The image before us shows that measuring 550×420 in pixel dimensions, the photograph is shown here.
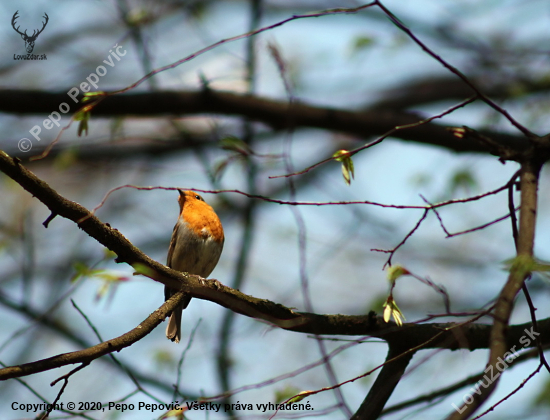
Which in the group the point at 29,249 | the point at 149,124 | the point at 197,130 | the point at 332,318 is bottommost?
the point at 332,318

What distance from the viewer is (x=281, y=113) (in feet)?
20.5

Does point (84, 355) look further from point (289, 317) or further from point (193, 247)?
point (193, 247)

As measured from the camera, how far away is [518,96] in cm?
712

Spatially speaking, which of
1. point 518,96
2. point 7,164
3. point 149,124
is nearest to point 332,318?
point 7,164

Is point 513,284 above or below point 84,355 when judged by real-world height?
below

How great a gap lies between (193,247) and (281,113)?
2002mm

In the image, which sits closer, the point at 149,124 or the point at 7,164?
the point at 7,164

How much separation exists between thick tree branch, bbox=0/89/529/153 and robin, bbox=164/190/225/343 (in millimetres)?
1327

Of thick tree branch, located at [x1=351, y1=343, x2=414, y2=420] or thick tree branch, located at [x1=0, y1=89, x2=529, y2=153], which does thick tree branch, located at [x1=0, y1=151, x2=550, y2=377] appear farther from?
thick tree branch, located at [x1=0, y1=89, x2=529, y2=153]

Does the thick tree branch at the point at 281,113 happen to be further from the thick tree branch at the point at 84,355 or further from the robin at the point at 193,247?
the thick tree branch at the point at 84,355

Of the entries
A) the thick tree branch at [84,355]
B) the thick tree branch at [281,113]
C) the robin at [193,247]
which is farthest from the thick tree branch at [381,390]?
the thick tree branch at [281,113]

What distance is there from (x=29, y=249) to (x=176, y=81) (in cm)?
354

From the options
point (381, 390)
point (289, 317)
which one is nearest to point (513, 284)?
point (381, 390)

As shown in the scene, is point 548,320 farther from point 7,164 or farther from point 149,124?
point 149,124
